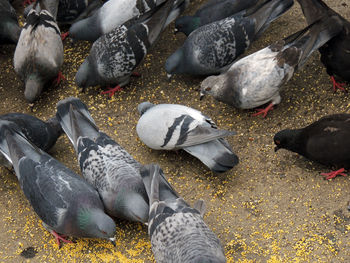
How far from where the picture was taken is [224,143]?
19.2ft

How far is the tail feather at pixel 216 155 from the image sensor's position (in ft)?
18.5

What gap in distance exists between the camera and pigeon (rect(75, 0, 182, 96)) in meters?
6.83

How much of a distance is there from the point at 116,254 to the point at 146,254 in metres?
0.28

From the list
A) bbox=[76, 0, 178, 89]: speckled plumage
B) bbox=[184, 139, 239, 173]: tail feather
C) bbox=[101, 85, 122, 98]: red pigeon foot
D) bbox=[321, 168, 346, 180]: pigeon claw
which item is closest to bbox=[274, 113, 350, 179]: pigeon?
bbox=[321, 168, 346, 180]: pigeon claw

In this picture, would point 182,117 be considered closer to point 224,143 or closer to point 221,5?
point 224,143

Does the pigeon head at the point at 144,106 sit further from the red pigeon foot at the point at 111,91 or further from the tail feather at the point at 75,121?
the red pigeon foot at the point at 111,91

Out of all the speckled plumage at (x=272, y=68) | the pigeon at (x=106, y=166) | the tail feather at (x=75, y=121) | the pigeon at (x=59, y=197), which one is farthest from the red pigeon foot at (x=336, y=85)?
the pigeon at (x=59, y=197)

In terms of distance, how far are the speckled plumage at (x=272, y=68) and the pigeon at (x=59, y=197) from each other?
1980mm

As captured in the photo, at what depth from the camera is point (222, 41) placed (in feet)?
22.3

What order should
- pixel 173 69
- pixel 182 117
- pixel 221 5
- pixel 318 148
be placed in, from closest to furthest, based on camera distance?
pixel 318 148, pixel 182 117, pixel 173 69, pixel 221 5

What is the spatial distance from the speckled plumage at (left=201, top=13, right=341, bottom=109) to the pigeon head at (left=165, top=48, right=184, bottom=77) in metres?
0.73

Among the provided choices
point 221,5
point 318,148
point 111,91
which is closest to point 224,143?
point 318,148

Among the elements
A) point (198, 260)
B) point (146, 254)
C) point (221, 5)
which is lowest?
point (146, 254)

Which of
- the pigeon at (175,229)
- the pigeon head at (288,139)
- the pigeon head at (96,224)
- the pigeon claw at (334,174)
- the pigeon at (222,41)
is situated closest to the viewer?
the pigeon at (175,229)
